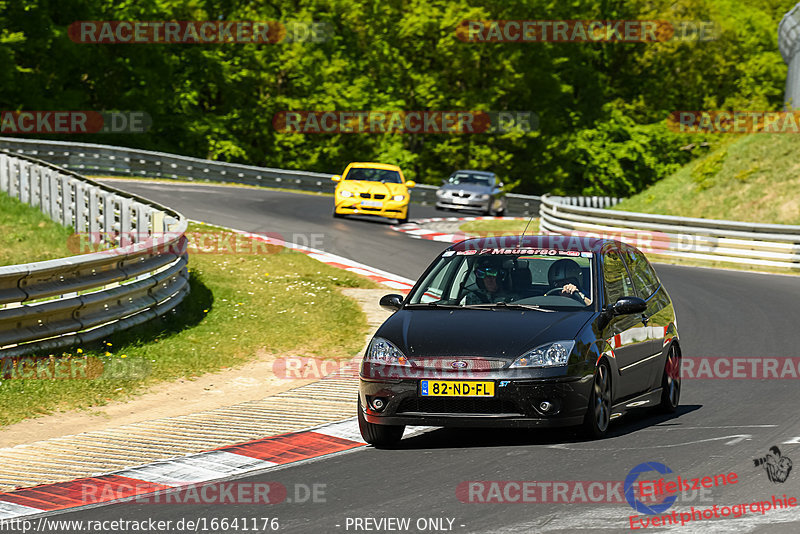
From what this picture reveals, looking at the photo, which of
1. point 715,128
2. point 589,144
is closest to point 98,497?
point 589,144

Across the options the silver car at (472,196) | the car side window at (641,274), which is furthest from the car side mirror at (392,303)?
the silver car at (472,196)

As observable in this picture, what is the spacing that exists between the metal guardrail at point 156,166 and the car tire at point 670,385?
33536 mm

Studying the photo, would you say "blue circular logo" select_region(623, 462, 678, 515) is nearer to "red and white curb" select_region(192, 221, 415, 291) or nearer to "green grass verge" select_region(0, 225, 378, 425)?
"green grass verge" select_region(0, 225, 378, 425)

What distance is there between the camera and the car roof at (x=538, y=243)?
31.4 feet

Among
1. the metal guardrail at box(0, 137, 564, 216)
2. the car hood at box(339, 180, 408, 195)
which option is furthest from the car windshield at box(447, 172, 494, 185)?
the car hood at box(339, 180, 408, 195)

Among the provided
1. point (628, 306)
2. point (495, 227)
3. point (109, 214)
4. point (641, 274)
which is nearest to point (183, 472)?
point (628, 306)

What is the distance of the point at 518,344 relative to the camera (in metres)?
8.17

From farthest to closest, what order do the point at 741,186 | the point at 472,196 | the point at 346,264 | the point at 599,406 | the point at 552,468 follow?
the point at 472,196
the point at 741,186
the point at 346,264
the point at 599,406
the point at 552,468

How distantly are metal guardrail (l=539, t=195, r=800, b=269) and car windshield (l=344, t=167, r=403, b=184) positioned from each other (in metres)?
5.31

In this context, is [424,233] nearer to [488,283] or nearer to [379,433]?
[488,283]

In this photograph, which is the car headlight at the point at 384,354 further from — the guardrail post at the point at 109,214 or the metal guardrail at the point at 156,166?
the metal guardrail at the point at 156,166

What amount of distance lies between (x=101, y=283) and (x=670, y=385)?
5801 millimetres

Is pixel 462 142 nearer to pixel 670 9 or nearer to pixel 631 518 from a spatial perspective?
pixel 670 9

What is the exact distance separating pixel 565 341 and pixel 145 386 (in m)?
4.77
